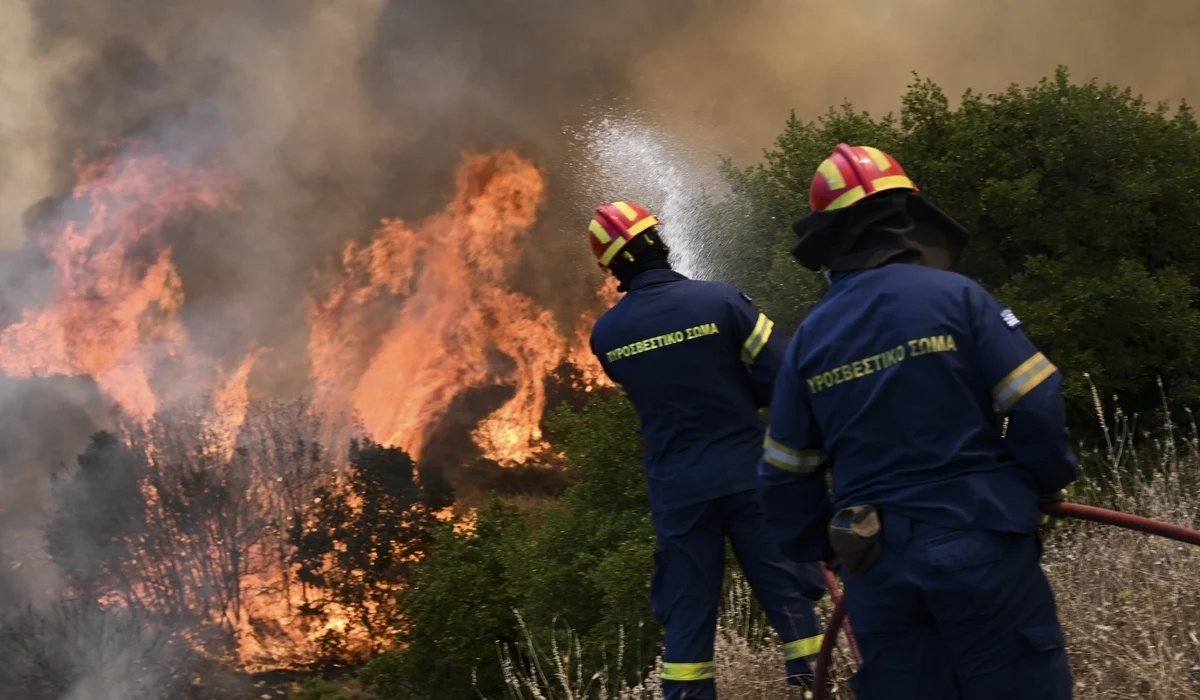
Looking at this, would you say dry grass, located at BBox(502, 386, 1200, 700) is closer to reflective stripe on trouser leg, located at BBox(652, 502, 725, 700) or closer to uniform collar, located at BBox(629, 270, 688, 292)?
reflective stripe on trouser leg, located at BBox(652, 502, 725, 700)

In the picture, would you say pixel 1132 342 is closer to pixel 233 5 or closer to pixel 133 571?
pixel 133 571

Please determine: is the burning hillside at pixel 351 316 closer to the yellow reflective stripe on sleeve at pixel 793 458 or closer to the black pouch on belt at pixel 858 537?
the yellow reflective stripe on sleeve at pixel 793 458

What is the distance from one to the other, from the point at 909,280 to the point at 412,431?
670 inches

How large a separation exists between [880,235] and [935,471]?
2.09 feet

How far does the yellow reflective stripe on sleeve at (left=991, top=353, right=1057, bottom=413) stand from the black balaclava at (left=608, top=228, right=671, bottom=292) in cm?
197

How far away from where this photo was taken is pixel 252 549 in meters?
17.0

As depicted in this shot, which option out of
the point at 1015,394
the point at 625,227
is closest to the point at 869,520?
the point at 1015,394

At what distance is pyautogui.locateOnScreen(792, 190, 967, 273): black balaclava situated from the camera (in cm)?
272

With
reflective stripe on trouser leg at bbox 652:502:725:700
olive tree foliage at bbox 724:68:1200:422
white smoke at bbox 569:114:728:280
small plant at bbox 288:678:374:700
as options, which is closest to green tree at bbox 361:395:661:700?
small plant at bbox 288:678:374:700

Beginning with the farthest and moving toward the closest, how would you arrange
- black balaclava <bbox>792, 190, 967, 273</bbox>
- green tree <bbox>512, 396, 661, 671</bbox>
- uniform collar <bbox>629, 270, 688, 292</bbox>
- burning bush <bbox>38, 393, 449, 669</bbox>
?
burning bush <bbox>38, 393, 449, 669</bbox>, green tree <bbox>512, 396, 661, 671</bbox>, uniform collar <bbox>629, 270, 688, 292</bbox>, black balaclava <bbox>792, 190, 967, 273</bbox>

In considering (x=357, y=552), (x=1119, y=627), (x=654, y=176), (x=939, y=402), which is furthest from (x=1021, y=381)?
(x=654, y=176)

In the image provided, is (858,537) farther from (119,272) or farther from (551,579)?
(119,272)

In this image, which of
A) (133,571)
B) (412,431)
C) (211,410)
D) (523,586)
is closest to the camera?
(523,586)

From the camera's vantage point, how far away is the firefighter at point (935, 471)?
8.09 ft
